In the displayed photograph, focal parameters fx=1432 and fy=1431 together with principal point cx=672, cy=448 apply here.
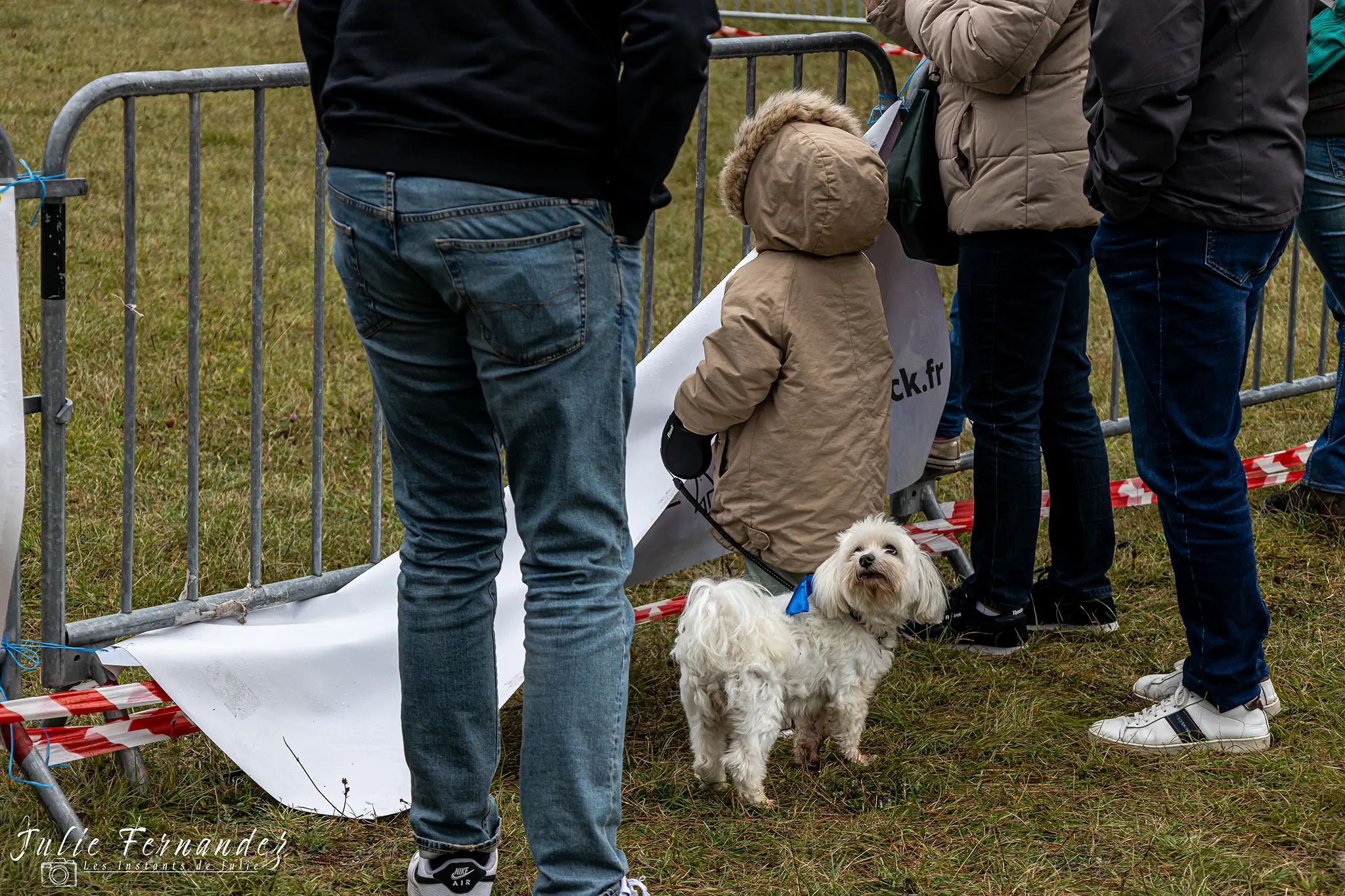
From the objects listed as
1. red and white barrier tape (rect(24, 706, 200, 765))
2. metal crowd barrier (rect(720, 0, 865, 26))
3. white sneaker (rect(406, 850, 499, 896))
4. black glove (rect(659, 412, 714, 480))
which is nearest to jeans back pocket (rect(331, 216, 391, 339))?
white sneaker (rect(406, 850, 499, 896))

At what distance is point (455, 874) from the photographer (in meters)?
2.68

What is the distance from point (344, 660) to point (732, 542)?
3.33 ft

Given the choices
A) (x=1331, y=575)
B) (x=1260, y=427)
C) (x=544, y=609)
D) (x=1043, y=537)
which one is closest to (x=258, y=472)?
(x=544, y=609)

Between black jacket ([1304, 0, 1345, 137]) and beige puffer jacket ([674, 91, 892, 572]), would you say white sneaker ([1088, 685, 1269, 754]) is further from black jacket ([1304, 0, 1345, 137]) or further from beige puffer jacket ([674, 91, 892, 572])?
black jacket ([1304, 0, 1345, 137])

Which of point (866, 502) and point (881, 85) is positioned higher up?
point (881, 85)

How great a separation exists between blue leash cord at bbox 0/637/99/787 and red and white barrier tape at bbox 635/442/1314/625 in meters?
1.48

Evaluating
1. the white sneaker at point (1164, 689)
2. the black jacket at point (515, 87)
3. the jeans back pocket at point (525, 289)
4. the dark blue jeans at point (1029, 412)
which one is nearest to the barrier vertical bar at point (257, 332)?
the black jacket at point (515, 87)

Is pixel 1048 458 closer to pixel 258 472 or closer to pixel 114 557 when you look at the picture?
pixel 258 472

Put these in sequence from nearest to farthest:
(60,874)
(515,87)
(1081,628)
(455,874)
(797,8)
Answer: (515,87)
(455,874)
(60,874)
(1081,628)
(797,8)

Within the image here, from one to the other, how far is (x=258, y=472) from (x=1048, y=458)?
226cm

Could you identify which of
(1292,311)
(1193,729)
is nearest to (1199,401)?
(1193,729)

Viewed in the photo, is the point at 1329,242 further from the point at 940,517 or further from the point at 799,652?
the point at 799,652

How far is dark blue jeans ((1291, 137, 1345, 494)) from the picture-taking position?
180 inches

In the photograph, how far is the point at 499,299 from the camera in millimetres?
2230
